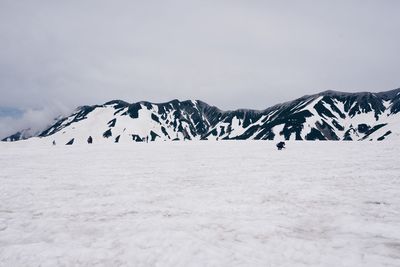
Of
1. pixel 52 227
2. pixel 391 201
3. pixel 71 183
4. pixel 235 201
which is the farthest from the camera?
pixel 71 183

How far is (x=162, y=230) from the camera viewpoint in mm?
8453

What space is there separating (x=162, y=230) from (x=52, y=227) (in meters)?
3.41

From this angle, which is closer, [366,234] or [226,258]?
[226,258]

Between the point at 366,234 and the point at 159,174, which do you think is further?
the point at 159,174

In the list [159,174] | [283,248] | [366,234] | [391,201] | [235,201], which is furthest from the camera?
[159,174]

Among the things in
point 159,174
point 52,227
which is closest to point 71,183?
point 159,174

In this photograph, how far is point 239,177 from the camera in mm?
17453

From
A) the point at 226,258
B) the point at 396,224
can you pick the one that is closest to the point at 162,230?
the point at 226,258

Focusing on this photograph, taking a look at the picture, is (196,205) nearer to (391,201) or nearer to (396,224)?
(396,224)

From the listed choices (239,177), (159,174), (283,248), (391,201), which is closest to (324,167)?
(239,177)

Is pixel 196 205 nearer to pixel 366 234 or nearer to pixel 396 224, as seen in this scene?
pixel 366 234

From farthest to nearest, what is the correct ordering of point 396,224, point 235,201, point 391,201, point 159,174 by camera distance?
point 159,174 < point 235,201 < point 391,201 < point 396,224

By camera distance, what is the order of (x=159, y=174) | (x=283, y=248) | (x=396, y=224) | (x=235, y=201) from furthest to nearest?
(x=159, y=174) → (x=235, y=201) → (x=396, y=224) → (x=283, y=248)

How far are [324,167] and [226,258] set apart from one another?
15845 mm
